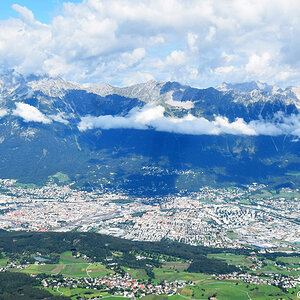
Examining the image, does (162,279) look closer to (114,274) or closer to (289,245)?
(114,274)

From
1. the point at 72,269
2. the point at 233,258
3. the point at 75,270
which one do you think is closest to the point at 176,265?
the point at 233,258

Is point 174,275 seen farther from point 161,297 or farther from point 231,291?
point 231,291

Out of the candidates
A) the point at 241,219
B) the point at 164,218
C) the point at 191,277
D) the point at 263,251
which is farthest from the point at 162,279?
the point at 241,219

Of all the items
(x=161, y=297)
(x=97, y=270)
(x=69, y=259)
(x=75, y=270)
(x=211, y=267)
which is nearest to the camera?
(x=161, y=297)

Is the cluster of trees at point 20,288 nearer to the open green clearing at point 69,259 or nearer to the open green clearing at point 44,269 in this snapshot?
the open green clearing at point 44,269

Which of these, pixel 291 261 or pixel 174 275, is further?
pixel 291 261
